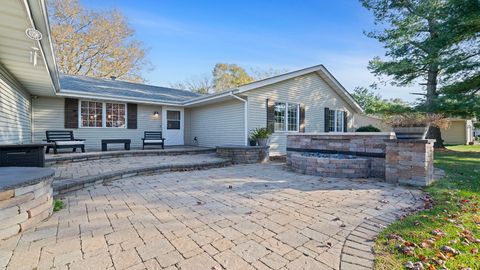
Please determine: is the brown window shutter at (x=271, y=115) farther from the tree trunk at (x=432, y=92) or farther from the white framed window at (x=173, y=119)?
the tree trunk at (x=432, y=92)

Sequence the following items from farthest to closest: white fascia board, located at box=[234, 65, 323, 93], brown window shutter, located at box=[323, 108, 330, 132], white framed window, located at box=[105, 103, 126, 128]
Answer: brown window shutter, located at box=[323, 108, 330, 132] < white framed window, located at box=[105, 103, 126, 128] < white fascia board, located at box=[234, 65, 323, 93]

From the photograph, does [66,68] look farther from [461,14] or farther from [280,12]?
[461,14]

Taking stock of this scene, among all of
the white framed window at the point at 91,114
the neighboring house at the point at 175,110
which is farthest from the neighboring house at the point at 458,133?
the white framed window at the point at 91,114

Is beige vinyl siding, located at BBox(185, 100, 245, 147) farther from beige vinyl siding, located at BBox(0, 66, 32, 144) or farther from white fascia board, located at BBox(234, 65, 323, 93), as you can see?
beige vinyl siding, located at BBox(0, 66, 32, 144)

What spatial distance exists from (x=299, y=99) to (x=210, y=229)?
9.27 m

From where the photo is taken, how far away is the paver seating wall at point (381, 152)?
15.0ft

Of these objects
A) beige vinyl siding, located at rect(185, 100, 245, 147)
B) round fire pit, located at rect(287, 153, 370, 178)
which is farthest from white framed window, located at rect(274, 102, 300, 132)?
round fire pit, located at rect(287, 153, 370, 178)

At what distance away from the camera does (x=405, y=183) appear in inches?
185

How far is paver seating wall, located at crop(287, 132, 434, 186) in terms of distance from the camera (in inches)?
180

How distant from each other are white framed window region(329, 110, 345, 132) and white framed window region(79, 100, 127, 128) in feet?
34.1

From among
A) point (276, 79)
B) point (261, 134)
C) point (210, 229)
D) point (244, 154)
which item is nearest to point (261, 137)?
point (261, 134)

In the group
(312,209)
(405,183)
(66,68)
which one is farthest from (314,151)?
(66,68)

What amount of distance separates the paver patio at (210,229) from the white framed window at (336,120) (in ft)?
28.7

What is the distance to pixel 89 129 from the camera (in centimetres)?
939
